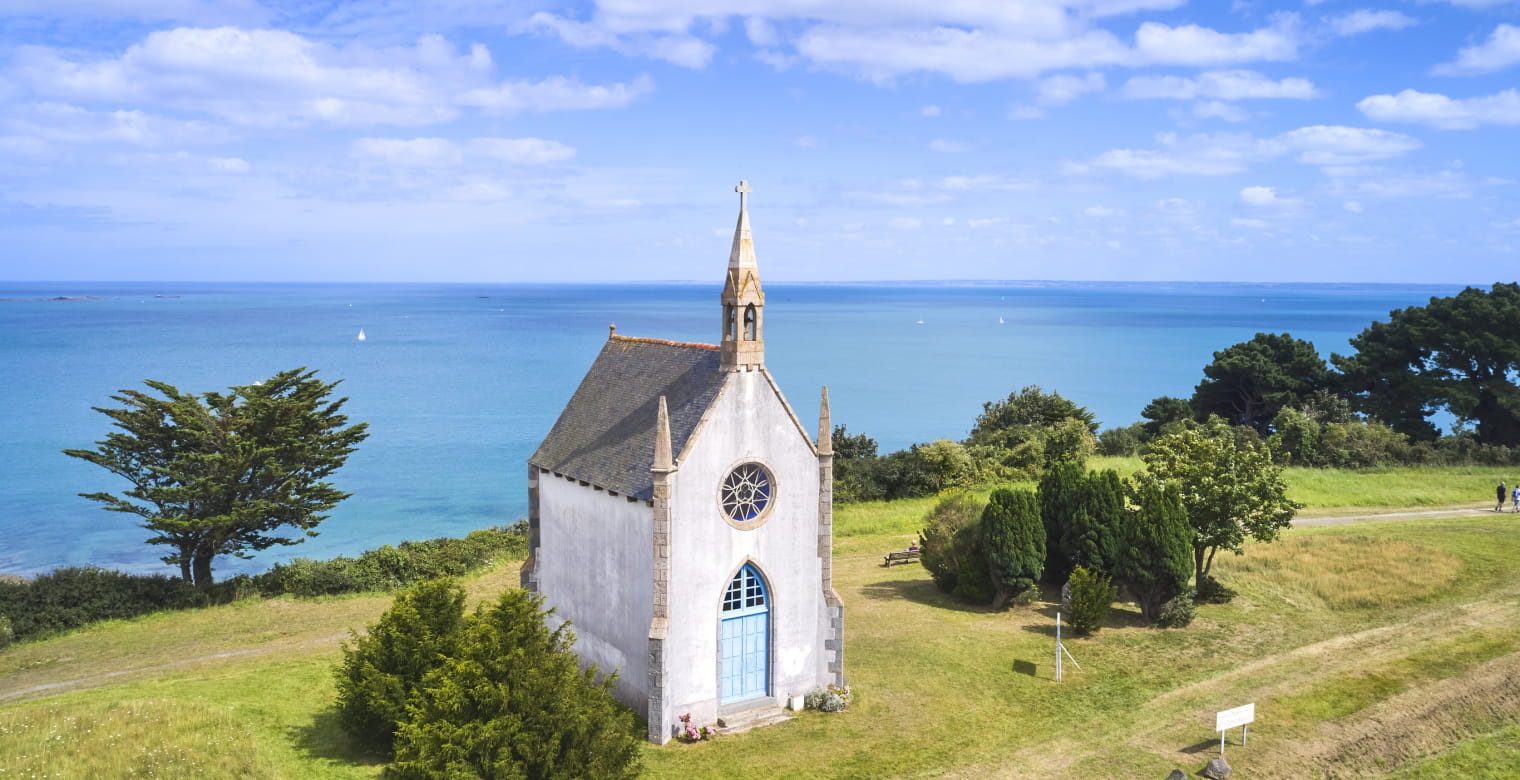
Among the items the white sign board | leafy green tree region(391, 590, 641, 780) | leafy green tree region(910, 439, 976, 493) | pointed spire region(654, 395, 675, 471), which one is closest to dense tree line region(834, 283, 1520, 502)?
leafy green tree region(910, 439, 976, 493)

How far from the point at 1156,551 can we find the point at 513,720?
21833mm

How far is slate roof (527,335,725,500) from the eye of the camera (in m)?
23.2

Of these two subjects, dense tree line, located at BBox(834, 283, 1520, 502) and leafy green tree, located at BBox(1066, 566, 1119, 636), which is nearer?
leafy green tree, located at BBox(1066, 566, 1119, 636)

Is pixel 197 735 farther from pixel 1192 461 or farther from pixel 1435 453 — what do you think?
pixel 1435 453

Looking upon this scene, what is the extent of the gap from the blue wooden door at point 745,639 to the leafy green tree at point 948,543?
41.7 ft

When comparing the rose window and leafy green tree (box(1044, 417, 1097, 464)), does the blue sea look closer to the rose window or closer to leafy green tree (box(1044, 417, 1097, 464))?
the rose window

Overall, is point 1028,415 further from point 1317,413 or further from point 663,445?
point 663,445

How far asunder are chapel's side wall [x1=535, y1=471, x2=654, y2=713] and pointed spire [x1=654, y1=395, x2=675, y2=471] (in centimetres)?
130

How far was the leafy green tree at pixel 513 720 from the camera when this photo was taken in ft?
57.8

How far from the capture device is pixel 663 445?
21.7 meters

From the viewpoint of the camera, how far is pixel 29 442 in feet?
288

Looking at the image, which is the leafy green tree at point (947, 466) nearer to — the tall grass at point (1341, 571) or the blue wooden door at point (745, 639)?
the tall grass at point (1341, 571)

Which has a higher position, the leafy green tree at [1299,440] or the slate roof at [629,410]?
the slate roof at [629,410]

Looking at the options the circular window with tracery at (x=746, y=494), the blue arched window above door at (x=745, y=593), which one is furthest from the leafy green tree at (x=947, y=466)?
the circular window with tracery at (x=746, y=494)
